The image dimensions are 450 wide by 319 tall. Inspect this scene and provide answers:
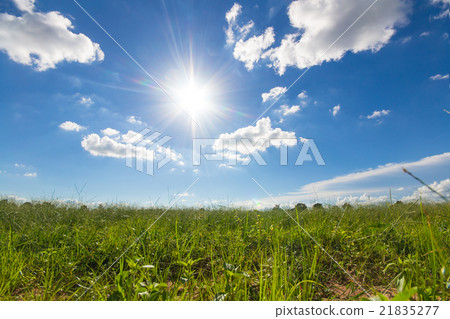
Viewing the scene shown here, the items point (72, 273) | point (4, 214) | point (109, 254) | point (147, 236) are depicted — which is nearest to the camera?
point (72, 273)

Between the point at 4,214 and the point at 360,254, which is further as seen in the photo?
the point at 4,214

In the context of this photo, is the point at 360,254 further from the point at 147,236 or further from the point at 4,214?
the point at 4,214

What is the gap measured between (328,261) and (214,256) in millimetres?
1368

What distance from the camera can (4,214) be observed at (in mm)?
5504
